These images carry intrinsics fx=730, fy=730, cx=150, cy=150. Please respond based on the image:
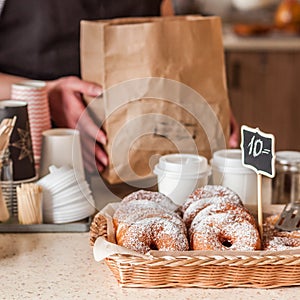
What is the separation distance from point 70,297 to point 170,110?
0.66 m

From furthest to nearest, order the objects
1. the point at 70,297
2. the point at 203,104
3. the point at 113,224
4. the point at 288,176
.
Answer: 1. the point at 203,104
2. the point at 288,176
3. the point at 113,224
4. the point at 70,297

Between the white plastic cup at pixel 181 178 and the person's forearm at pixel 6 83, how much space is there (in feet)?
1.70

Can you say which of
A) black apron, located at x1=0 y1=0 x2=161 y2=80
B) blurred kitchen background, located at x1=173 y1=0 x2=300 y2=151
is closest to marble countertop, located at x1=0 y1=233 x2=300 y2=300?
black apron, located at x1=0 y1=0 x2=161 y2=80

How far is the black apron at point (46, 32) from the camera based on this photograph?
6.39 ft

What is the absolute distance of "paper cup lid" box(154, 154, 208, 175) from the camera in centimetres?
148

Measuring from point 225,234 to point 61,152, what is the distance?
52 cm

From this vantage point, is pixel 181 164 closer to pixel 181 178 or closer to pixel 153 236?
pixel 181 178

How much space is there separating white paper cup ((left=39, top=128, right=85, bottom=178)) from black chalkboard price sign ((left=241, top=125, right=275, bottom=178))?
44 cm

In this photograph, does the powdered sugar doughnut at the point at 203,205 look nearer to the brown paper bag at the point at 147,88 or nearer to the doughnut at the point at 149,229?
the doughnut at the point at 149,229

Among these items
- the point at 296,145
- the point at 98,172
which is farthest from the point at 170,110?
the point at 296,145

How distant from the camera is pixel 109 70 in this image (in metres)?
1.66

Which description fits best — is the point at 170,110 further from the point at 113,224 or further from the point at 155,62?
the point at 113,224

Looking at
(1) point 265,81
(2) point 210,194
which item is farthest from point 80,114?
(1) point 265,81

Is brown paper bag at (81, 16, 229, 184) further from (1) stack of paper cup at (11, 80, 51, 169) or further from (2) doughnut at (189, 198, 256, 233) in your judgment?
(2) doughnut at (189, 198, 256, 233)
